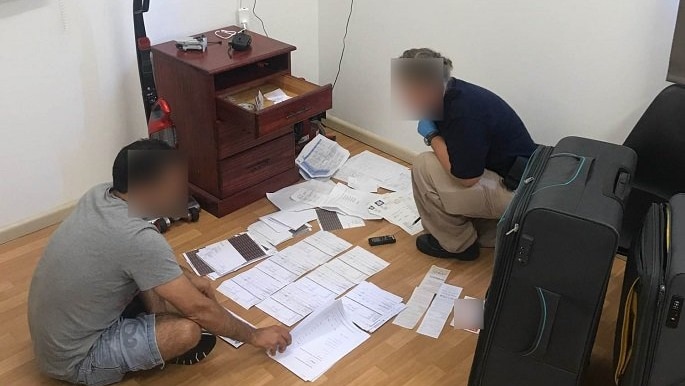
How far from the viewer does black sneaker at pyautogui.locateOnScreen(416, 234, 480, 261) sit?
2611 millimetres

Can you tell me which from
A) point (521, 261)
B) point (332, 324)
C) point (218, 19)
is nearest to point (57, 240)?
point (332, 324)

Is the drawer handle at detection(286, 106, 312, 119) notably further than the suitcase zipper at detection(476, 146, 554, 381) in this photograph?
Yes

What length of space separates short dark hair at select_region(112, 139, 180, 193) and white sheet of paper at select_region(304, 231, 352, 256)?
972 mm

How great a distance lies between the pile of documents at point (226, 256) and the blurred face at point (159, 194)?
2.25ft

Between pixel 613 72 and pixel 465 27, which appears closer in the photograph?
pixel 613 72

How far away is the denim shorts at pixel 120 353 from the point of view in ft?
6.41

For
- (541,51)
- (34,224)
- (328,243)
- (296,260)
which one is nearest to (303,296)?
(296,260)

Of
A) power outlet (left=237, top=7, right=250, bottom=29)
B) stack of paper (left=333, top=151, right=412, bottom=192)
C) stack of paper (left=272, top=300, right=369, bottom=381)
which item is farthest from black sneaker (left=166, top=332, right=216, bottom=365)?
power outlet (left=237, top=7, right=250, bottom=29)

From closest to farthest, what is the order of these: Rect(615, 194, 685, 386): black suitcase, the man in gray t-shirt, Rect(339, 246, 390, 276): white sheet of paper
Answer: Rect(615, 194, 685, 386): black suitcase → the man in gray t-shirt → Rect(339, 246, 390, 276): white sheet of paper

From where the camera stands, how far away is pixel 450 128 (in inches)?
93.3

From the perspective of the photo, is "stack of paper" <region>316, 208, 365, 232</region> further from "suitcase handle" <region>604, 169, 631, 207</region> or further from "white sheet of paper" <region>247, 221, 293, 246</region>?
"suitcase handle" <region>604, 169, 631, 207</region>

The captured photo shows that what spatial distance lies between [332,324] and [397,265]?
424 millimetres

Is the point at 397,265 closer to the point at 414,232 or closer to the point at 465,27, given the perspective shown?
the point at 414,232

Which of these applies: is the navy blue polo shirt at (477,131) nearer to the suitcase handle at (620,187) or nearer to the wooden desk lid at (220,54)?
the suitcase handle at (620,187)
